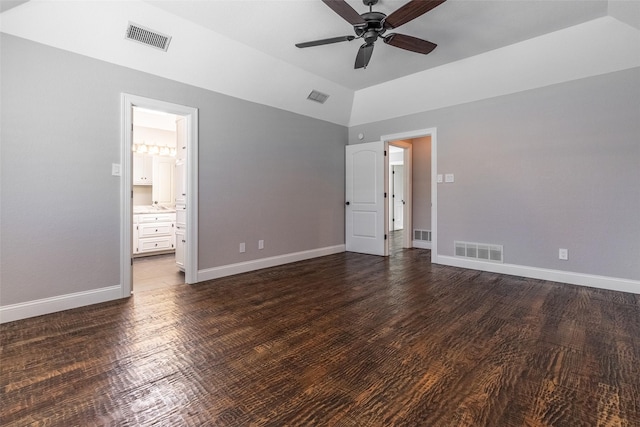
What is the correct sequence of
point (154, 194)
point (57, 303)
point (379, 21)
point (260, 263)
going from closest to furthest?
point (379, 21) → point (57, 303) → point (260, 263) → point (154, 194)

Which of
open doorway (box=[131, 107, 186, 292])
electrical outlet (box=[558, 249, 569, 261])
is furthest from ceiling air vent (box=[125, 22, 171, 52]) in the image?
electrical outlet (box=[558, 249, 569, 261])

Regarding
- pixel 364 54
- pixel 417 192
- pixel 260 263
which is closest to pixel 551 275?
pixel 417 192

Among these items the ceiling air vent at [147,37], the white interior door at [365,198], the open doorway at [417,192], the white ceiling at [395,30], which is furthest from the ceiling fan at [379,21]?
the open doorway at [417,192]

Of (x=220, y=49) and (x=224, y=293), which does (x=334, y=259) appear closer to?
(x=224, y=293)

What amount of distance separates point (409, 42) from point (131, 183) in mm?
3326

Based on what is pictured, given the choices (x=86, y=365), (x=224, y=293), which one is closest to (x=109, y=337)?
(x=86, y=365)

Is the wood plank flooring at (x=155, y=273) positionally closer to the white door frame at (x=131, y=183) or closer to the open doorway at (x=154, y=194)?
the open doorway at (x=154, y=194)

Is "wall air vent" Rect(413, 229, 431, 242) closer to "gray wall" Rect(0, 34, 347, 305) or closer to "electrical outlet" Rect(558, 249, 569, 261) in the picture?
"electrical outlet" Rect(558, 249, 569, 261)

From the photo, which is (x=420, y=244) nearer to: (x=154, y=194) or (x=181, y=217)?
(x=181, y=217)

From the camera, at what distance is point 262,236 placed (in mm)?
4539

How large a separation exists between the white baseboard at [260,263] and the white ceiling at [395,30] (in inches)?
115

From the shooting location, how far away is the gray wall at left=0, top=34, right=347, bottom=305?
2594 mm

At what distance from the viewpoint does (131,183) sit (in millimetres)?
3271

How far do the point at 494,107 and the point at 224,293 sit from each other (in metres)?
4.48
